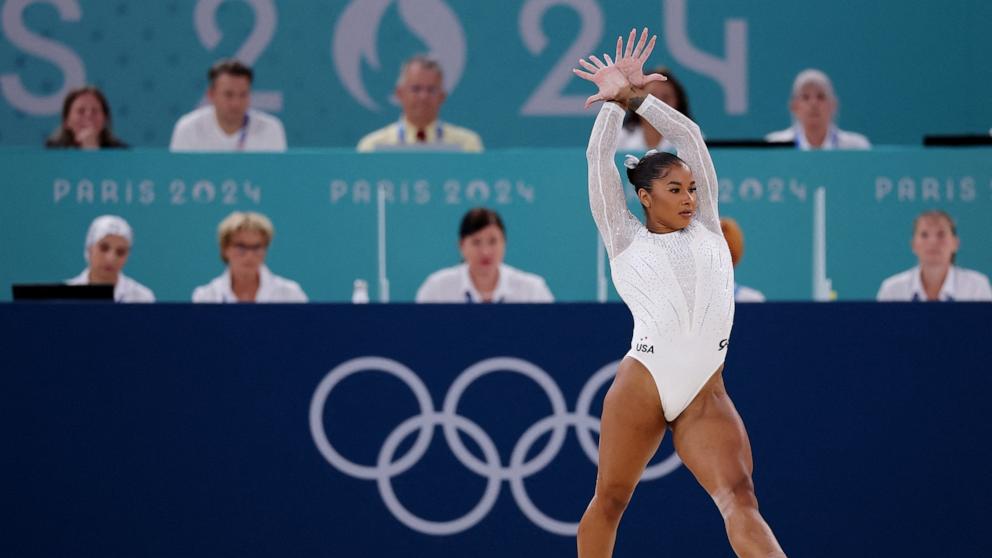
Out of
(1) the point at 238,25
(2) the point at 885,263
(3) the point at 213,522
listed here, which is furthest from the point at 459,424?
(1) the point at 238,25

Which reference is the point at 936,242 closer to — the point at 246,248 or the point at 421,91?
the point at 421,91

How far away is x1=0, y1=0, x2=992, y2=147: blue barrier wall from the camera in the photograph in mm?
11562

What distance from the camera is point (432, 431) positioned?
21.5 ft

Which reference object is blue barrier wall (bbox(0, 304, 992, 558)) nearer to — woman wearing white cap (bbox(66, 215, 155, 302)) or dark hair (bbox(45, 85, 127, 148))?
woman wearing white cap (bbox(66, 215, 155, 302))

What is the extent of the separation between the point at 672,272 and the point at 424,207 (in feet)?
11.3

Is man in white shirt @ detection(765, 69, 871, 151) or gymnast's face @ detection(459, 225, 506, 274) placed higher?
man in white shirt @ detection(765, 69, 871, 151)

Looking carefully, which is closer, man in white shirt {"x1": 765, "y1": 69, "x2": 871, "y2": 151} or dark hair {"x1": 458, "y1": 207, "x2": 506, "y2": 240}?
dark hair {"x1": 458, "y1": 207, "x2": 506, "y2": 240}

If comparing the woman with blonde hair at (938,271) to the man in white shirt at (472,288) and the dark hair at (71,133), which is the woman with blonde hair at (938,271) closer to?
the man in white shirt at (472,288)

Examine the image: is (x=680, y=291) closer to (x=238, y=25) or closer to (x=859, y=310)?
(x=859, y=310)

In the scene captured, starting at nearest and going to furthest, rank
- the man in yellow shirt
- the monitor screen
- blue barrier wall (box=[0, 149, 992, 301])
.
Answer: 1. the monitor screen
2. blue barrier wall (box=[0, 149, 992, 301])
3. the man in yellow shirt

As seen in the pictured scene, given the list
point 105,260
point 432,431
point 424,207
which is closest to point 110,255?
point 105,260

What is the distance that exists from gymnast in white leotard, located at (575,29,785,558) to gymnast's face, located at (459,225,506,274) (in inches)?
104

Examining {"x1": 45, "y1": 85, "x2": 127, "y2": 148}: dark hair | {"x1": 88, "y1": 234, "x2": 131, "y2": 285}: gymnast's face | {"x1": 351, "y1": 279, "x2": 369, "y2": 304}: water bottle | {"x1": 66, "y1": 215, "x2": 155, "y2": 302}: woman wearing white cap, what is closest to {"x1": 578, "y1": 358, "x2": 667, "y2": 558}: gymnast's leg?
{"x1": 351, "y1": 279, "x2": 369, "y2": 304}: water bottle

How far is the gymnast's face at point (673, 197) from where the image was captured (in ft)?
17.1
